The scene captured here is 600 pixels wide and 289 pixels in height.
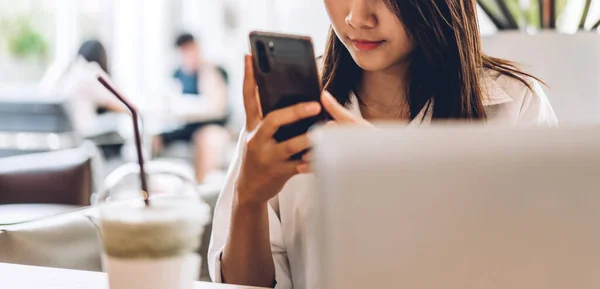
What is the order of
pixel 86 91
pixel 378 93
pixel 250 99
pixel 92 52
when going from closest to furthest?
pixel 250 99
pixel 378 93
pixel 86 91
pixel 92 52

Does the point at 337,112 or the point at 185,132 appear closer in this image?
the point at 337,112

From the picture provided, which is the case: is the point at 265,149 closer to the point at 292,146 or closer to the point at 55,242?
the point at 292,146

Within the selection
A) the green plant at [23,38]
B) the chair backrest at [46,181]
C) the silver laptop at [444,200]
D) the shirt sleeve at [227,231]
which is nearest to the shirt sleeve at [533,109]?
the shirt sleeve at [227,231]

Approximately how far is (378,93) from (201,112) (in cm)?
354

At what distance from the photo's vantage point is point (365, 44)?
102 cm

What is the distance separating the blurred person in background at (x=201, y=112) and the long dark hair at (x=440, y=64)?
346cm

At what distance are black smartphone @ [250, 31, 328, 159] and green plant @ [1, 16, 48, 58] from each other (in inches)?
218

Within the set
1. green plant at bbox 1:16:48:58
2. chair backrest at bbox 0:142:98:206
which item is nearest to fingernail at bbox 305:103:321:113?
chair backrest at bbox 0:142:98:206

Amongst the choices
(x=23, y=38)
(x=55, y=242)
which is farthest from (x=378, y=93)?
(x=23, y=38)

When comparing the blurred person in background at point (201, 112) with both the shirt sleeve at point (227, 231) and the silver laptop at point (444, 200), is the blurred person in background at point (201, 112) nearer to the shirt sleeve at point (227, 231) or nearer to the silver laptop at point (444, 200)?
the shirt sleeve at point (227, 231)

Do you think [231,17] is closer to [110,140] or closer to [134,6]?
[134,6]

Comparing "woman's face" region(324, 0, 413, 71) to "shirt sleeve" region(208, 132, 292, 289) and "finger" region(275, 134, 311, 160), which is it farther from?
"finger" region(275, 134, 311, 160)

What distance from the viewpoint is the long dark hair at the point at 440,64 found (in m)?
1.08

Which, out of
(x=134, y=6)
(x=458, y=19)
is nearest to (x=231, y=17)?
(x=134, y=6)
